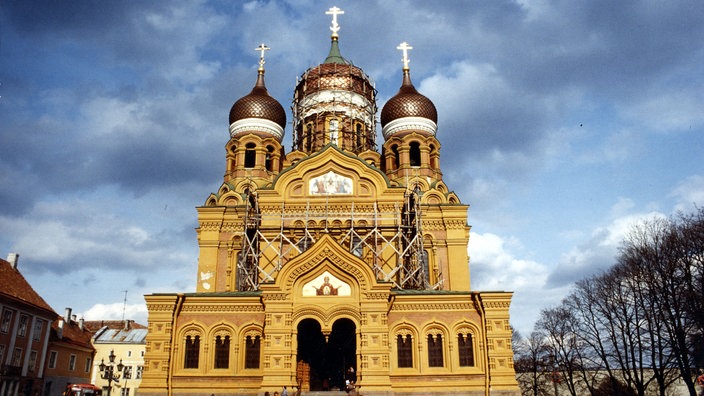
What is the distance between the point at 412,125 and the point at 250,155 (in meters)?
8.80

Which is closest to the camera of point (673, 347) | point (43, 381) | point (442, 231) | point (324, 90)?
point (673, 347)

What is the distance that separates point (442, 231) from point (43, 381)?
22.1m

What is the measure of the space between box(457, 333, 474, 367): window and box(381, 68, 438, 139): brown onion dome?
1406 cm

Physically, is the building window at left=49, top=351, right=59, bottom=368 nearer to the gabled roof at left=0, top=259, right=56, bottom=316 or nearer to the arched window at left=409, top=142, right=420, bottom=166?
the gabled roof at left=0, top=259, right=56, bottom=316

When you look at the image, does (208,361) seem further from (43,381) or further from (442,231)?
(43,381)

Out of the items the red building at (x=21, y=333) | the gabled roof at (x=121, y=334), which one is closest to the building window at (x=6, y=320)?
the red building at (x=21, y=333)

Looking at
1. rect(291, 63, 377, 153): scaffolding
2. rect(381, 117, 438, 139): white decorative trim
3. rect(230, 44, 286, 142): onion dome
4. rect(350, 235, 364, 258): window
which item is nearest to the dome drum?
rect(291, 63, 377, 153): scaffolding

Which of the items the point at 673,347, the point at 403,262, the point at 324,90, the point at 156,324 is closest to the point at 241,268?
the point at 156,324

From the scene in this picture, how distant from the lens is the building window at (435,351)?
19.7 metres

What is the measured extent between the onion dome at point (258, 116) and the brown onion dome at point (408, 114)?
19.0 ft

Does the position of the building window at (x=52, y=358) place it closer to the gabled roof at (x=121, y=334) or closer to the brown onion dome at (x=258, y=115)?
Answer: the gabled roof at (x=121, y=334)

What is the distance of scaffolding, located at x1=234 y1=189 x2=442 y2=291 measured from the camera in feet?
77.8

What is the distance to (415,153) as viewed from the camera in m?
30.9

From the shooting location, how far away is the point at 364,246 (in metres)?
24.6
